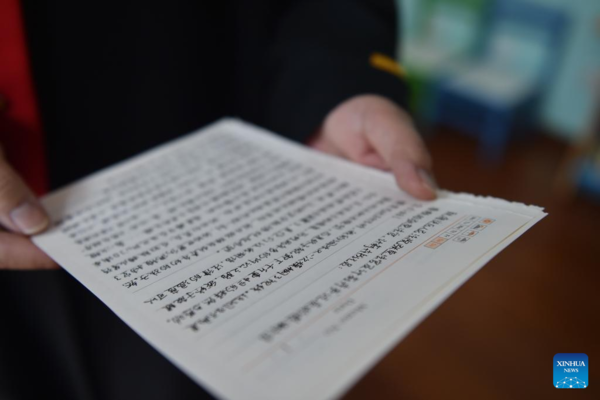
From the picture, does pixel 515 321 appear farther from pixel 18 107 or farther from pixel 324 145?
pixel 18 107

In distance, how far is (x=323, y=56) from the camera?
0.58 meters

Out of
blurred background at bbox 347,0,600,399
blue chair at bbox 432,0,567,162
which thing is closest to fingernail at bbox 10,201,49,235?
blurred background at bbox 347,0,600,399

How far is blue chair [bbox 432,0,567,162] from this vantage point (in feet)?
4.82

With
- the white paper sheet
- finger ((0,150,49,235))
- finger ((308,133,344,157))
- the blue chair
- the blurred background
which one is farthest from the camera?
the blue chair

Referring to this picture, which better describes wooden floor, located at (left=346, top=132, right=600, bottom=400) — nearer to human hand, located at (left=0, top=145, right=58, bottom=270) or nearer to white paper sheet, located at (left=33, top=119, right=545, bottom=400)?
white paper sheet, located at (left=33, top=119, right=545, bottom=400)

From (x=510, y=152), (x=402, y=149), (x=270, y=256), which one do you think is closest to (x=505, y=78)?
(x=510, y=152)

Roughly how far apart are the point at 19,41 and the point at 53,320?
29 cm

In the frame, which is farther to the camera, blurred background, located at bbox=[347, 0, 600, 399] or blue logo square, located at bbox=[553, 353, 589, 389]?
blurred background, located at bbox=[347, 0, 600, 399]

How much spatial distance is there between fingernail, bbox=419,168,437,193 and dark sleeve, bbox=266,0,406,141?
143 millimetres

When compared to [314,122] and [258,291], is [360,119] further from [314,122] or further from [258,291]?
[258,291]

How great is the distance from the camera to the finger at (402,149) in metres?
0.41

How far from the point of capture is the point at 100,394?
55 cm

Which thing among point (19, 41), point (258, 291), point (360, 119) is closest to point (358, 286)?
point (258, 291)

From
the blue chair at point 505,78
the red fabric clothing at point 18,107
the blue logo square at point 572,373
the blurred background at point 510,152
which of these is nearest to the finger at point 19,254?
the red fabric clothing at point 18,107
